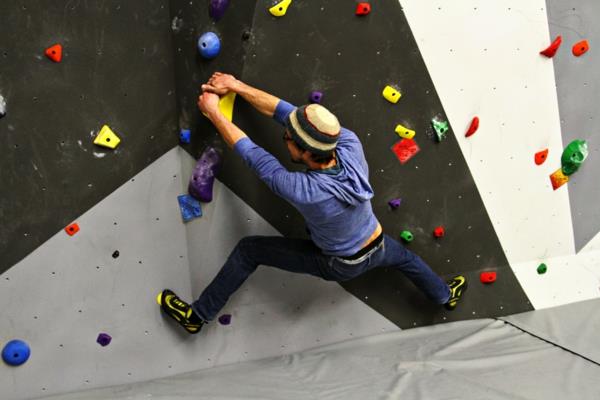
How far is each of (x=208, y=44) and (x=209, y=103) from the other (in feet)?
0.67

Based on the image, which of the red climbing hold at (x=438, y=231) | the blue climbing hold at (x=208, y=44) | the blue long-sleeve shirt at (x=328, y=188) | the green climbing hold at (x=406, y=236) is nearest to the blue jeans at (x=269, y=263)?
the blue long-sleeve shirt at (x=328, y=188)

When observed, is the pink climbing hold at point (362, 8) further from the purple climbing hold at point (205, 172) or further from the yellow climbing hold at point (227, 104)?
the purple climbing hold at point (205, 172)

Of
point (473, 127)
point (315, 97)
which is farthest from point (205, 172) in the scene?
point (473, 127)

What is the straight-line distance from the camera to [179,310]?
212 centimetres

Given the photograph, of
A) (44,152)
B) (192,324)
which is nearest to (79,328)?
(192,324)

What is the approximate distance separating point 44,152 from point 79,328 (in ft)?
2.10

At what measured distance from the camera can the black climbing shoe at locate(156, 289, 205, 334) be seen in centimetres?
212

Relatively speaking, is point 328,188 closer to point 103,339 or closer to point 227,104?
point 227,104

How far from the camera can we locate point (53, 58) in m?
1.80

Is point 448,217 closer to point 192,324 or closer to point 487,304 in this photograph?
point 487,304

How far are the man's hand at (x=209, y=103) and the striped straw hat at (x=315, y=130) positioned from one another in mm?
329

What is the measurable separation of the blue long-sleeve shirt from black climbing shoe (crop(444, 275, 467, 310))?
757mm

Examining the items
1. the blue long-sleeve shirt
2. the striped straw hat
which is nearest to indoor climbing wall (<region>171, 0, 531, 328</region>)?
the blue long-sleeve shirt

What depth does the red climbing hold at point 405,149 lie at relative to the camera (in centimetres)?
231
